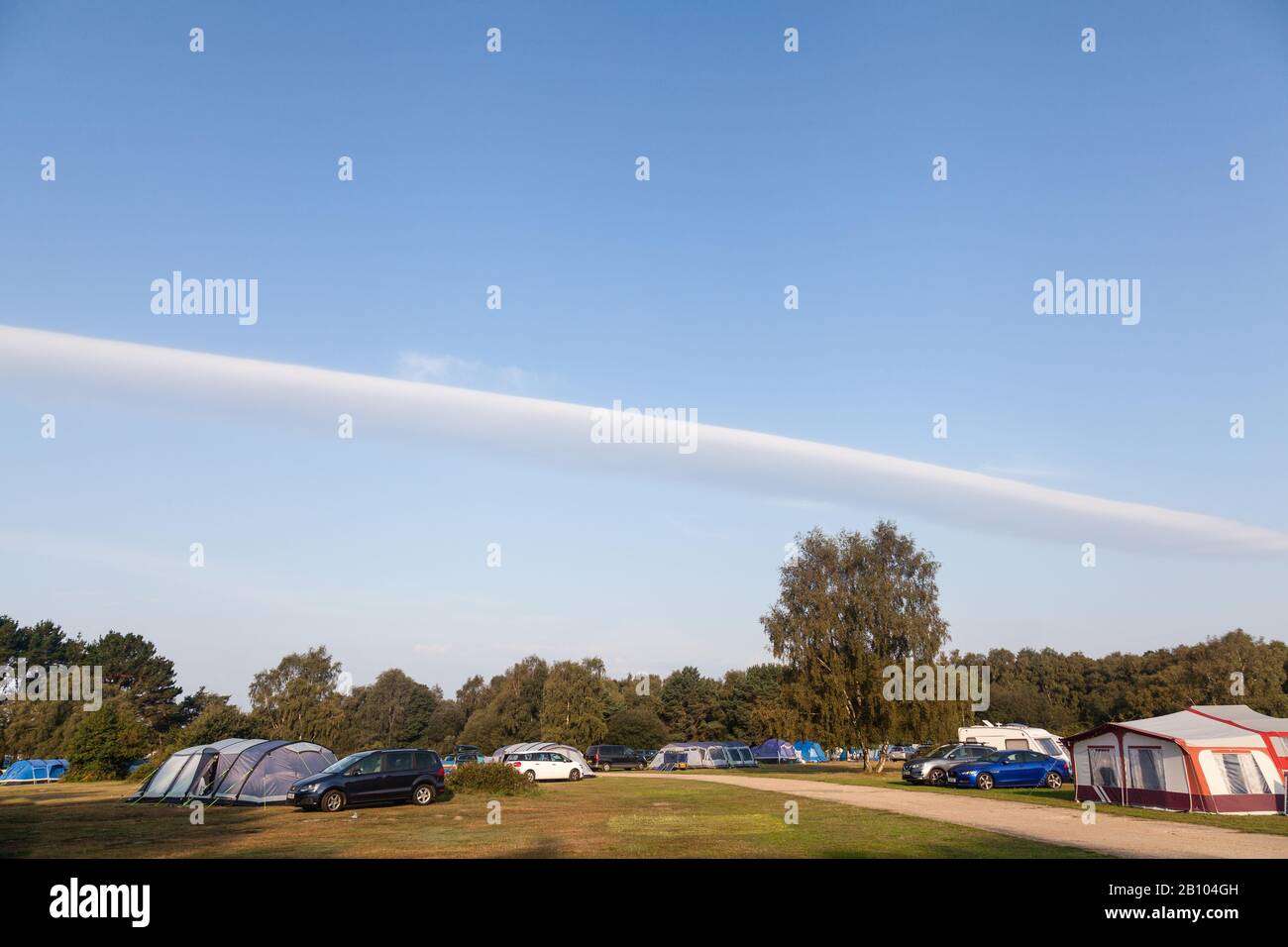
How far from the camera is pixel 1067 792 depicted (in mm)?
31219

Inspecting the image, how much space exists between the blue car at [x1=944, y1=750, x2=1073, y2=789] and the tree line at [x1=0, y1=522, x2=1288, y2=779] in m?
11.4

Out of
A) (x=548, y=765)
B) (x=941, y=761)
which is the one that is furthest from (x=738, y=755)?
(x=941, y=761)

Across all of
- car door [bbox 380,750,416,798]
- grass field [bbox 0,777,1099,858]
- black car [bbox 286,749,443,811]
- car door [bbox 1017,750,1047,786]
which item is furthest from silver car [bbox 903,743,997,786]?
car door [bbox 380,750,416,798]

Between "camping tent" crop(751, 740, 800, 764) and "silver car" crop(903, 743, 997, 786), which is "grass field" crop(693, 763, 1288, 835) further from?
"camping tent" crop(751, 740, 800, 764)

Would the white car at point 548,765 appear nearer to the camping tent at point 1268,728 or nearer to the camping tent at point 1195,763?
the camping tent at point 1195,763

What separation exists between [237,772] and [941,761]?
26.0m

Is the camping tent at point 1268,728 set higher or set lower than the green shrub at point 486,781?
higher

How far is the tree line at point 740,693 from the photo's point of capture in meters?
46.8

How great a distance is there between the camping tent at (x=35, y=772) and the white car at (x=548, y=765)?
89.9ft

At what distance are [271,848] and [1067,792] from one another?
27.5 metres

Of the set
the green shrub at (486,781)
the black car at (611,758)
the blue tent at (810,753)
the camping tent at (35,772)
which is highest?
the green shrub at (486,781)

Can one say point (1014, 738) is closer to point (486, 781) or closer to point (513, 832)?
point (486, 781)

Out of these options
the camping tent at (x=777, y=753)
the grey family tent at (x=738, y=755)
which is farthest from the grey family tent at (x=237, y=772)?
the camping tent at (x=777, y=753)
